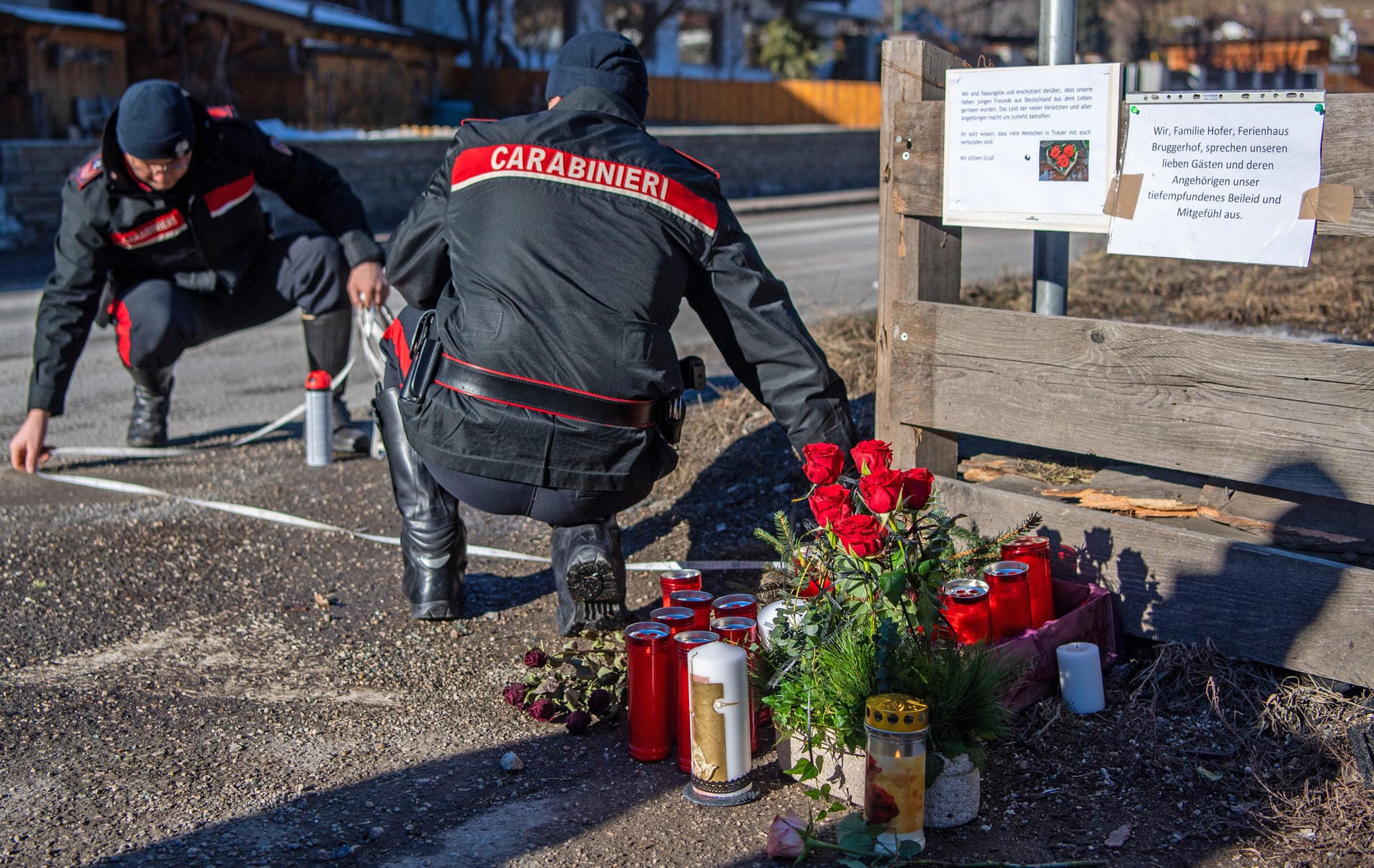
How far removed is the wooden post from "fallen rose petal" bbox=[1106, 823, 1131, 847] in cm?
137

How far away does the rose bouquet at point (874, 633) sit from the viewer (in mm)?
2605

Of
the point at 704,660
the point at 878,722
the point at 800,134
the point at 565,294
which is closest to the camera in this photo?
the point at 878,722

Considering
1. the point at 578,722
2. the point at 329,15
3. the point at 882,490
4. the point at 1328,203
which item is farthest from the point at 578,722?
the point at 329,15

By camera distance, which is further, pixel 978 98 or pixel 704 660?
pixel 978 98

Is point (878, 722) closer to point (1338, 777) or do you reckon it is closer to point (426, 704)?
point (1338, 777)

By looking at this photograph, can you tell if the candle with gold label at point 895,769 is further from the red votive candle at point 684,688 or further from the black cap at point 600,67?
the black cap at point 600,67

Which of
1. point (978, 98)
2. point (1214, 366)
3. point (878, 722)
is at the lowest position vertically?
point (878, 722)

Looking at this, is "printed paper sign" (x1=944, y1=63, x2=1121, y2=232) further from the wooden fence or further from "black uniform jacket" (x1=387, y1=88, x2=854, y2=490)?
"black uniform jacket" (x1=387, y1=88, x2=854, y2=490)

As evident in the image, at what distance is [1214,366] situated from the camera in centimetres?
304

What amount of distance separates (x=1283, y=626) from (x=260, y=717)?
255cm

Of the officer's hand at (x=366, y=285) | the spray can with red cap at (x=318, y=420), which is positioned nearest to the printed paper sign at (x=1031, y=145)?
the officer's hand at (x=366, y=285)

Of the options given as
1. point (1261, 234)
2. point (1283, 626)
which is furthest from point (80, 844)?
point (1261, 234)

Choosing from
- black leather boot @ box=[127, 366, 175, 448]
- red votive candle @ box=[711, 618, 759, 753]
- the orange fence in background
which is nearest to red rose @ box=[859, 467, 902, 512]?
red votive candle @ box=[711, 618, 759, 753]

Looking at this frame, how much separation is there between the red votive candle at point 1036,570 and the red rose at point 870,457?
52cm
